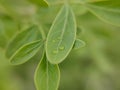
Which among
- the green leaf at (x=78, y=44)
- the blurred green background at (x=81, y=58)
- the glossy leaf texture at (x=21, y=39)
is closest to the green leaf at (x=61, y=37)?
the green leaf at (x=78, y=44)

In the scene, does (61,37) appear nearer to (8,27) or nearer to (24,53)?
(24,53)

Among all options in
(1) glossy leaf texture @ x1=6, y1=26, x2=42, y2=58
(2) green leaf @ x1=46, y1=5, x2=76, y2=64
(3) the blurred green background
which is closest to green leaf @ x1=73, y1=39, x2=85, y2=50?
(2) green leaf @ x1=46, y1=5, x2=76, y2=64

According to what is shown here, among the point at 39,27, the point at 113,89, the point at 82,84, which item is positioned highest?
the point at 39,27

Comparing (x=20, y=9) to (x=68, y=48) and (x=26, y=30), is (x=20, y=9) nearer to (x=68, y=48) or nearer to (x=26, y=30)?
(x=26, y=30)

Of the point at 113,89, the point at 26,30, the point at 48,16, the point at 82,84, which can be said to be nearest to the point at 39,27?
the point at 26,30

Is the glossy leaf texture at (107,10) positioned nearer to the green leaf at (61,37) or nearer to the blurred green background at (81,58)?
the green leaf at (61,37)

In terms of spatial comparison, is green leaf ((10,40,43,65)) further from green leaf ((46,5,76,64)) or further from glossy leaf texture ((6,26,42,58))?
glossy leaf texture ((6,26,42,58))

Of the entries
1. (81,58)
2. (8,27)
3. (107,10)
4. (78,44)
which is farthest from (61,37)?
(81,58)
